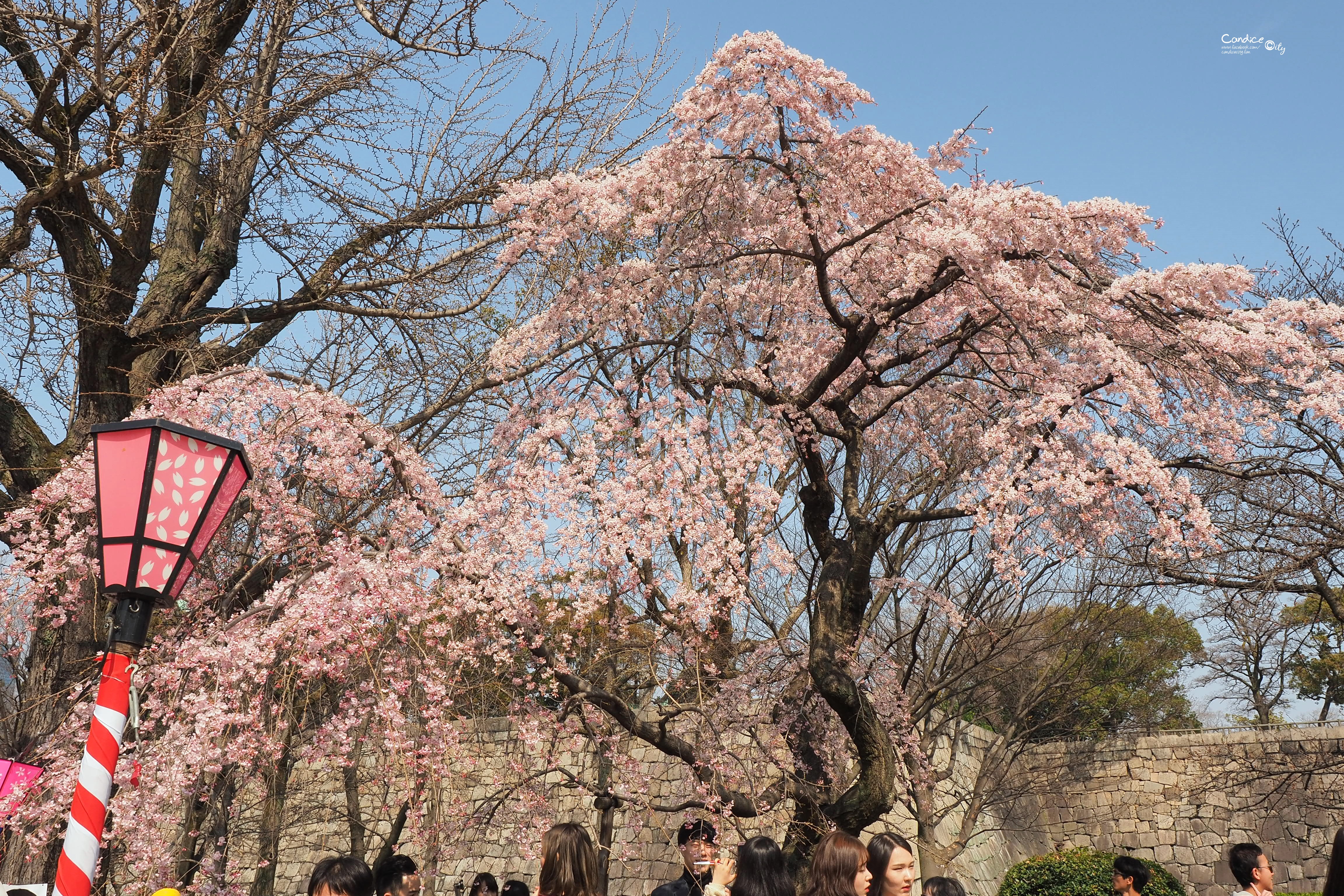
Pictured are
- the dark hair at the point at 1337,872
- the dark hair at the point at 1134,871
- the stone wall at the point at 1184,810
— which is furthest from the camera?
the stone wall at the point at 1184,810

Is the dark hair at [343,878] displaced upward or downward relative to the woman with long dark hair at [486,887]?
upward

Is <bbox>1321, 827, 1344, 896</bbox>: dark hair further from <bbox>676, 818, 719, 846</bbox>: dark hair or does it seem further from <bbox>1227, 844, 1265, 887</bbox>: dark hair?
<bbox>1227, 844, 1265, 887</bbox>: dark hair

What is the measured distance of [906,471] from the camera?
35.1ft

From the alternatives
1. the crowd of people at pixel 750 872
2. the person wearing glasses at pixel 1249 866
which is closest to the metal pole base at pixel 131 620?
the crowd of people at pixel 750 872

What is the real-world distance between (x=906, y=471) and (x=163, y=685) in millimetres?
7800

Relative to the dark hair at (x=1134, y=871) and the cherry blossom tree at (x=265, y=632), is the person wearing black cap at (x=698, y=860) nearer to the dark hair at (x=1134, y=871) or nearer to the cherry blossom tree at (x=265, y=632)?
the cherry blossom tree at (x=265, y=632)

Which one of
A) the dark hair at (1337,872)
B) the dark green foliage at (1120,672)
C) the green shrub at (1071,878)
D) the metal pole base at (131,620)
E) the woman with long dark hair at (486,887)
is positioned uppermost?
the dark green foliage at (1120,672)

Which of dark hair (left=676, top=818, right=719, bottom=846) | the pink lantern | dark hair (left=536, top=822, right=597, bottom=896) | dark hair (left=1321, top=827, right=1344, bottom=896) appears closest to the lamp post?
the pink lantern

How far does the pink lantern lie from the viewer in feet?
10.3

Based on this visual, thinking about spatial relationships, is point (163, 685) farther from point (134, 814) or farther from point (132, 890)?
point (132, 890)

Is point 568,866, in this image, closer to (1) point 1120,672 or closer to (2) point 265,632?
(2) point 265,632

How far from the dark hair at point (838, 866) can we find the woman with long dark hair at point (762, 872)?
10 cm

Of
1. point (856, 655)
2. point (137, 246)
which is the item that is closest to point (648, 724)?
point (856, 655)

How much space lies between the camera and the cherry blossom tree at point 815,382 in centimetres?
548
